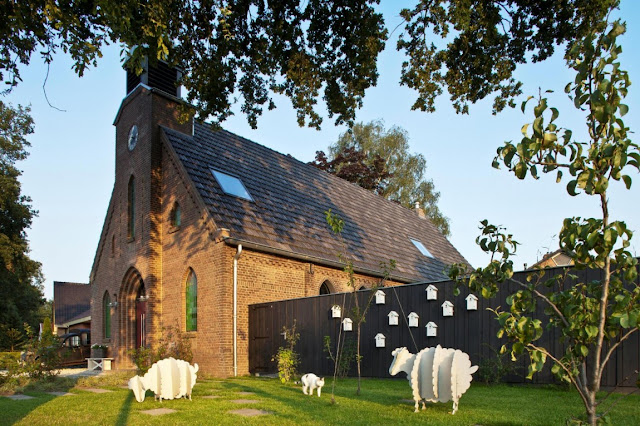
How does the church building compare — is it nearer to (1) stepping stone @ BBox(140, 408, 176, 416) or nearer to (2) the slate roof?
(2) the slate roof

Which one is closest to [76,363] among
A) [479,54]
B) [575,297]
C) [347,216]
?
[347,216]

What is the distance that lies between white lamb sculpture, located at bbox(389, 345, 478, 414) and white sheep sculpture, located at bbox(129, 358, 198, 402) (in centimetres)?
415

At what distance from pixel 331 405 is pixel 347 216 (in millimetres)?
16167

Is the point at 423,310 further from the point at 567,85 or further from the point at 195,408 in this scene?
the point at 567,85

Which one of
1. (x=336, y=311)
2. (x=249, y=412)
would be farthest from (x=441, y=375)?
(x=336, y=311)

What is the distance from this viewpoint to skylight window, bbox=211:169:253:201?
1752cm

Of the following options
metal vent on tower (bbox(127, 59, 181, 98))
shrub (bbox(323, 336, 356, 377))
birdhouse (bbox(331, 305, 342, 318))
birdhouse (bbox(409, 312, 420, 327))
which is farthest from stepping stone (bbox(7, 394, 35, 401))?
metal vent on tower (bbox(127, 59, 181, 98))

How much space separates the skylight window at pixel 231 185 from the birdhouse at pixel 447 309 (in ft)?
29.0

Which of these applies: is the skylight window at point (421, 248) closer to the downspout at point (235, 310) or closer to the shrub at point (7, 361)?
the downspout at point (235, 310)

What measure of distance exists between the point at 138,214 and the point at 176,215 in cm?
185

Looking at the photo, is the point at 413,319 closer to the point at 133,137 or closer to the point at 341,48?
the point at 341,48

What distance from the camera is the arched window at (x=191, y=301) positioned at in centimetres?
1623

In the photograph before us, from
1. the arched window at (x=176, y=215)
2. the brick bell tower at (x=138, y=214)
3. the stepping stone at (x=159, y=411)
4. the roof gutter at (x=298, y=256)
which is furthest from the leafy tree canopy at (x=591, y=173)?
the brick bell tower at (x=138, y=214)

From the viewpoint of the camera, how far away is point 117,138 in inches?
805
